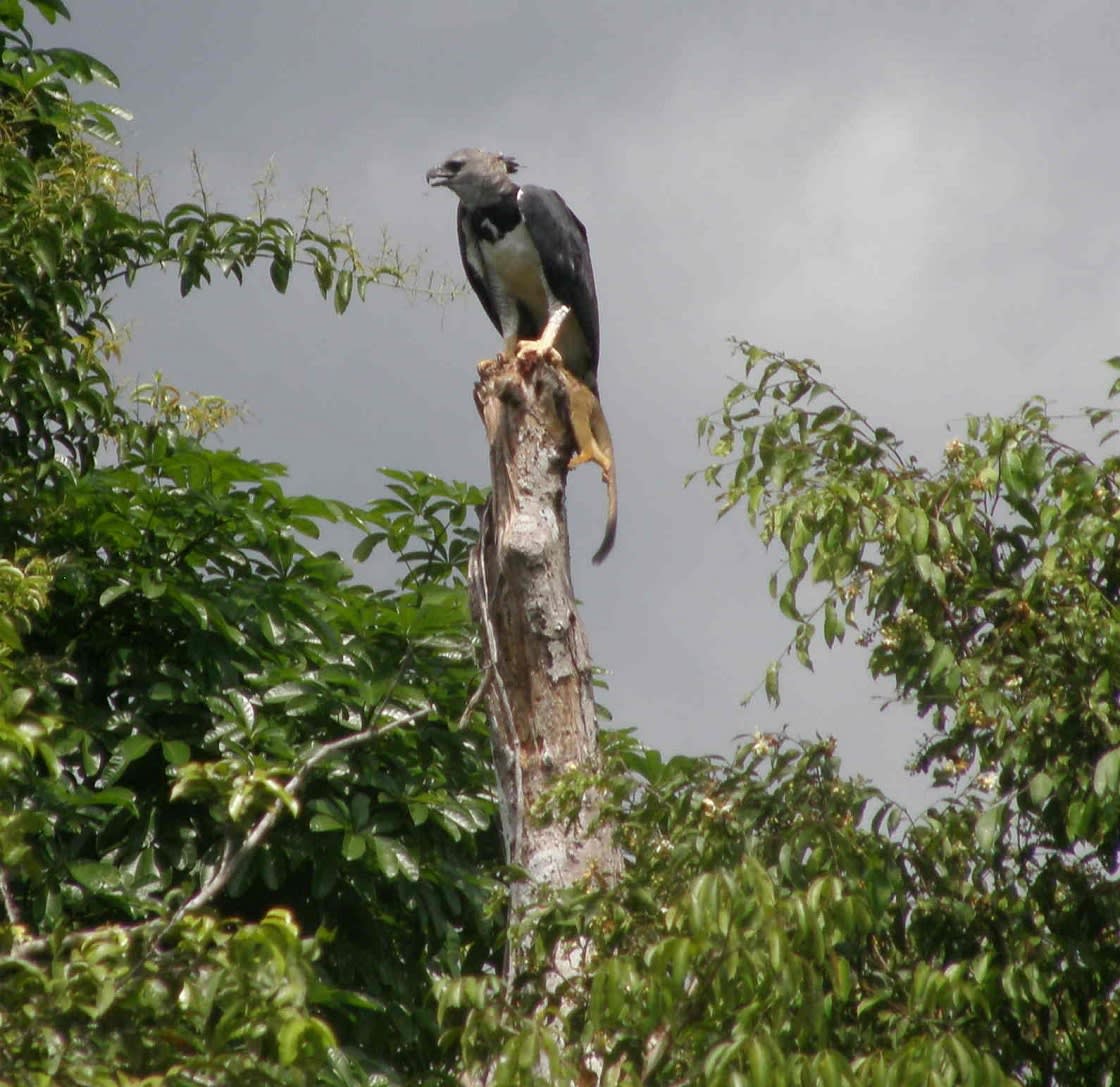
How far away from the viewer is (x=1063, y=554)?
14.8ft

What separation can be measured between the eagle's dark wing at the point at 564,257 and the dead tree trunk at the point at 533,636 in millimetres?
1799

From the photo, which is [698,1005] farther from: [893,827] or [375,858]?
[375,858]

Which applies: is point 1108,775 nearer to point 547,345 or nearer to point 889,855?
point 889,855

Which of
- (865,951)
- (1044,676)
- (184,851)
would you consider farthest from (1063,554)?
(184,851)

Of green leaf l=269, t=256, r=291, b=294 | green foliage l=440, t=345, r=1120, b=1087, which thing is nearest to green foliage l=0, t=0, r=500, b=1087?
green leaf l=269, t=256, r=291, b=294

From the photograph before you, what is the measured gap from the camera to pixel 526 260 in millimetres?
A: 7031

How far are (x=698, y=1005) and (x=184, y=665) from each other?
8.81ft

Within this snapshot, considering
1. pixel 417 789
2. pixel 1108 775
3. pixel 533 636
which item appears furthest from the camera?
pixel 417 789

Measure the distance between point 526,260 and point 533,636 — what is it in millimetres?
2553

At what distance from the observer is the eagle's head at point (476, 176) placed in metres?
7.22

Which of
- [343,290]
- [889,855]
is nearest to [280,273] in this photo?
[343,290]

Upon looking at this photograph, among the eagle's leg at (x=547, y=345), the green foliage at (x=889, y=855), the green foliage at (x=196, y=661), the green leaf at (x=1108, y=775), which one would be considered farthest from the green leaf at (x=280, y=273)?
the green leaf at (x=1108, y=775)

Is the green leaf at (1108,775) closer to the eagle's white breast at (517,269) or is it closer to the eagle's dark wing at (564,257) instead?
the eagle's dark wing at (564,257)

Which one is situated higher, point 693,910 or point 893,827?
point 893,827
